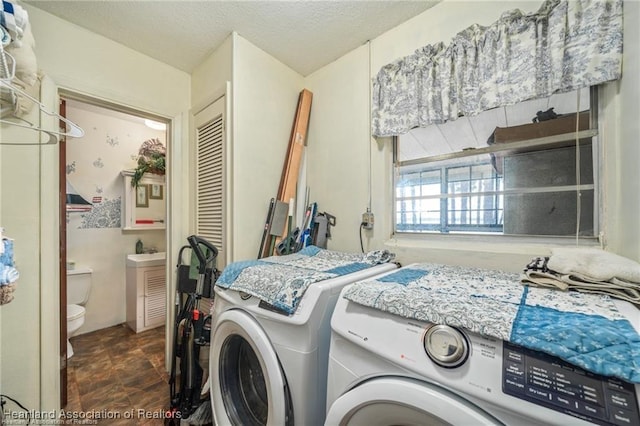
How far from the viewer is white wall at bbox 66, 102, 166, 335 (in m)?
2.75

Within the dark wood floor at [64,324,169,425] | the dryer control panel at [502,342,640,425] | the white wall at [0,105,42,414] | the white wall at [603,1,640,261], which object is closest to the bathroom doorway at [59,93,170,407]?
the dark wood floor at [64,324,169,425]

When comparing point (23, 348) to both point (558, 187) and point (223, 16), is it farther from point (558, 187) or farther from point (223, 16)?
point (558, 187)

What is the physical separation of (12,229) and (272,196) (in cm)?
145

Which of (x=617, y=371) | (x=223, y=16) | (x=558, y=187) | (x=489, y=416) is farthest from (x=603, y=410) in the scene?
(x=223, y=16)

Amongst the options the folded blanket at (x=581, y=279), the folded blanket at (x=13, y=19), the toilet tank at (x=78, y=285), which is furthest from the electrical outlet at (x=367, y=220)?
the toilet tank at (x=78, y=285)

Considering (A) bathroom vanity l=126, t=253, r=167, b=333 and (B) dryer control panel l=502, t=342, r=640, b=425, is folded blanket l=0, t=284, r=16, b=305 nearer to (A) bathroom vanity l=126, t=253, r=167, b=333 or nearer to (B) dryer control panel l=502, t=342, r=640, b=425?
(B) dryer control panel l=502, t=342, r=640, b=425

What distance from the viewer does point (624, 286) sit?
788 mm

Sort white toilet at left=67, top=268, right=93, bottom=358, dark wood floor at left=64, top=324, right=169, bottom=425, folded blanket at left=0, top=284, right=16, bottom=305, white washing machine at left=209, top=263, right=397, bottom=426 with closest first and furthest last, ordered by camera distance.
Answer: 1. folded blanket at left=0, top=284, right=16, bottom=305
2. white washing machine at left=209, top=263, right=397, bottom=426
3. dark wood floor at left=64, top=324, right=169, bottom=425
4. white toilet at left=67, top=268, right=93, bottom=358

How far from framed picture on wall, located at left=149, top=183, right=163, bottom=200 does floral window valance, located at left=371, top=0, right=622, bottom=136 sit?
2.98 meters

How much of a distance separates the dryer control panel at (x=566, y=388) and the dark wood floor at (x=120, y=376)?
2.00 metres

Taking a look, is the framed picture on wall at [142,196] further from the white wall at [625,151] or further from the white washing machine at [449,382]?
the white wall at [625,151]

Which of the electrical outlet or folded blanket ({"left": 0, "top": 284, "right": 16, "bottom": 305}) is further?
the electrical outlet

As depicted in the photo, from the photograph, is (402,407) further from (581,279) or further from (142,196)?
(142,196)

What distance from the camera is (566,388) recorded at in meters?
0.50
